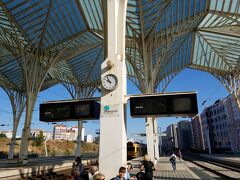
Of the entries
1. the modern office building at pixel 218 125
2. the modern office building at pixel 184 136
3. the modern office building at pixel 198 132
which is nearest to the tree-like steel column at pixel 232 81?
the modern office building at pixel 218 125

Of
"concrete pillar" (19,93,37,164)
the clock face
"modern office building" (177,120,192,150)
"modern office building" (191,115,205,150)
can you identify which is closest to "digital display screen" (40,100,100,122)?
the clock face

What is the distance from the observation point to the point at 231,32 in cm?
3019

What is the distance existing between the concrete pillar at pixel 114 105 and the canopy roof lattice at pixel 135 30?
14.0 m

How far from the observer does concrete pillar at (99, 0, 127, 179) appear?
334 inches

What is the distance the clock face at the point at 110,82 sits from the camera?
8.93m

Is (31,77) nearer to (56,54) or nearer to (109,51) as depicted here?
(56,54)

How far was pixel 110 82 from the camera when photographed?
9.01 meters

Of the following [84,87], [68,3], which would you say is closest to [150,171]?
[68,3]

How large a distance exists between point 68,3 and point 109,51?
18303 millimetres

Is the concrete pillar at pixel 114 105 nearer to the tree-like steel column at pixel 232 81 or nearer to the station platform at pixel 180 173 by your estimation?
the station platform at pixel 180 173

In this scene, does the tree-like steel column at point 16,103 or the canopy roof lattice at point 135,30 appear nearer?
the canopy roof lattice at point 135,30

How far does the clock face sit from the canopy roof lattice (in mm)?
14661

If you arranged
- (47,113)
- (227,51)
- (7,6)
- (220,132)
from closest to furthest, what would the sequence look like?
(47,113)
(7,6)
(227,51)
(220,132)

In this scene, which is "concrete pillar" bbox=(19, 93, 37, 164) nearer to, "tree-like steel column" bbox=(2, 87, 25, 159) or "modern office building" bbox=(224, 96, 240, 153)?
"tree-like steel column" bbox=(2, 87, 25, 159)
